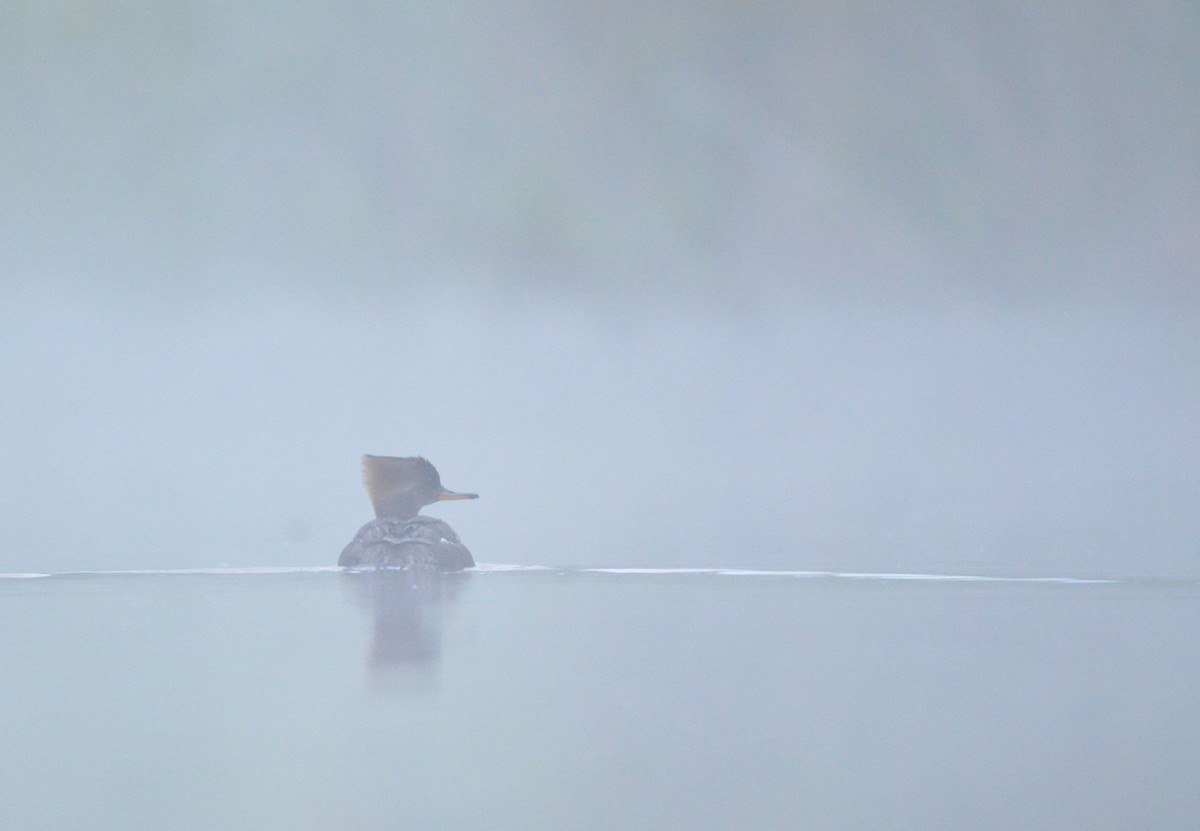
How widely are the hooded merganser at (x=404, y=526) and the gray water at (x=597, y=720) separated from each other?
63.6 inches

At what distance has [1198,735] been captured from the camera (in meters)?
1.35

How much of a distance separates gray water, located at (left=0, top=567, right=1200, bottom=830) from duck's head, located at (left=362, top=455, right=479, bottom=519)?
2.18 meters

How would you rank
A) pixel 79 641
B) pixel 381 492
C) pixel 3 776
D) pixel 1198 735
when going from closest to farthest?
1. pixel 3 776
2. pixel 1198 735
3. pixel 79 641
4. pixel 381 492

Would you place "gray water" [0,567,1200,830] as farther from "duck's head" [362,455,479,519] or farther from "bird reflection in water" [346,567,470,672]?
"duck's head" [362,455,479,519]

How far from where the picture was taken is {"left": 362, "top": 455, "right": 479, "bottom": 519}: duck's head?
16.0 feet

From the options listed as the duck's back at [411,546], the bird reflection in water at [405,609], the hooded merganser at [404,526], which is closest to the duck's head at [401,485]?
the hooded merganser at [404,526]

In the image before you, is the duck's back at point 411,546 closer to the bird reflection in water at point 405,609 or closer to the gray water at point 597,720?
the bird reflection in water at point 405,609

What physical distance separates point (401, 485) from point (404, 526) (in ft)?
1.88

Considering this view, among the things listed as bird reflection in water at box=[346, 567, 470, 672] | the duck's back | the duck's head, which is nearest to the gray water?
bird reflection in water at box=[346, 567, 470, 672]

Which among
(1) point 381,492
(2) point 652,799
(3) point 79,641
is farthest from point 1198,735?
(1) point 381,492

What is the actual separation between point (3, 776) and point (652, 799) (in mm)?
618

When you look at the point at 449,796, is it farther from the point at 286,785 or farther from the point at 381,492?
the point at 381,492

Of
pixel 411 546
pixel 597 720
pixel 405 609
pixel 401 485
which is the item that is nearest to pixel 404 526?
pixel 411 546

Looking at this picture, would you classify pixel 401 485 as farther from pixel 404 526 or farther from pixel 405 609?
pixel 405 609
